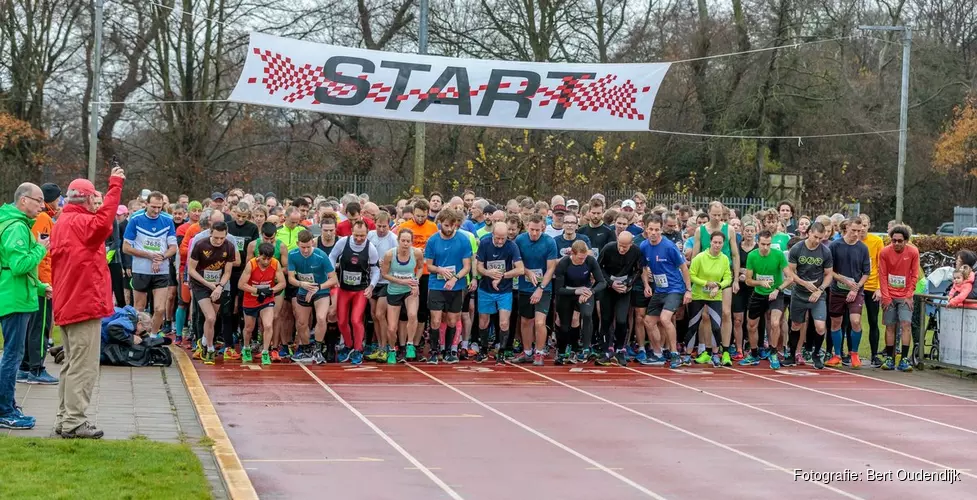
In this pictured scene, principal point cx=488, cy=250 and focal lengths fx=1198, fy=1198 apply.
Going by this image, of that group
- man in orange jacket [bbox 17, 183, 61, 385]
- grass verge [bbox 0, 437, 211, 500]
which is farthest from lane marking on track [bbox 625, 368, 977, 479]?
man in orange jacket [bbox 17, 183, 61, 385]

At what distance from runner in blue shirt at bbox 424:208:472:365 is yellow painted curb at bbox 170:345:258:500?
3.19m

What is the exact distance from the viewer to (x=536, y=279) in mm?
15641

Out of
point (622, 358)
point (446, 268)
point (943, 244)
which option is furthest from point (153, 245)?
point (943, 244)

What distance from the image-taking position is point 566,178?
32938 mm

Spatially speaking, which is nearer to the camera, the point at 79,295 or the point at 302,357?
Result: the point at 79,295

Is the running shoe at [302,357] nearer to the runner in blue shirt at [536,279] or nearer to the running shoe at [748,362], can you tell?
the runner in blue shirt at [536,279]

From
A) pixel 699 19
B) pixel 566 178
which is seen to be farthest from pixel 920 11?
pixel 566 178

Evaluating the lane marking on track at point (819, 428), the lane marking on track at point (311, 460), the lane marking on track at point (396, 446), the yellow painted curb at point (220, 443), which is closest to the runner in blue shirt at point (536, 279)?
the lane marking on track at point (819, 428)

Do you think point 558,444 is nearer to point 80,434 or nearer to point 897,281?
point 80,434

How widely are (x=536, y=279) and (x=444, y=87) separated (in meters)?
5.84

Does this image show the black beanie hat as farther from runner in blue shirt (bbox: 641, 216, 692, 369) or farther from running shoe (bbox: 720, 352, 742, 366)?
running shoe (bbox: 720, 352, 742, 366)

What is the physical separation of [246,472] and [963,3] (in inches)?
2066

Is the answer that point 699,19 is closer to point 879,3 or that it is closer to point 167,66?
point 879,3

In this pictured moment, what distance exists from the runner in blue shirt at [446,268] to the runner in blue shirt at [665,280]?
2427mm
